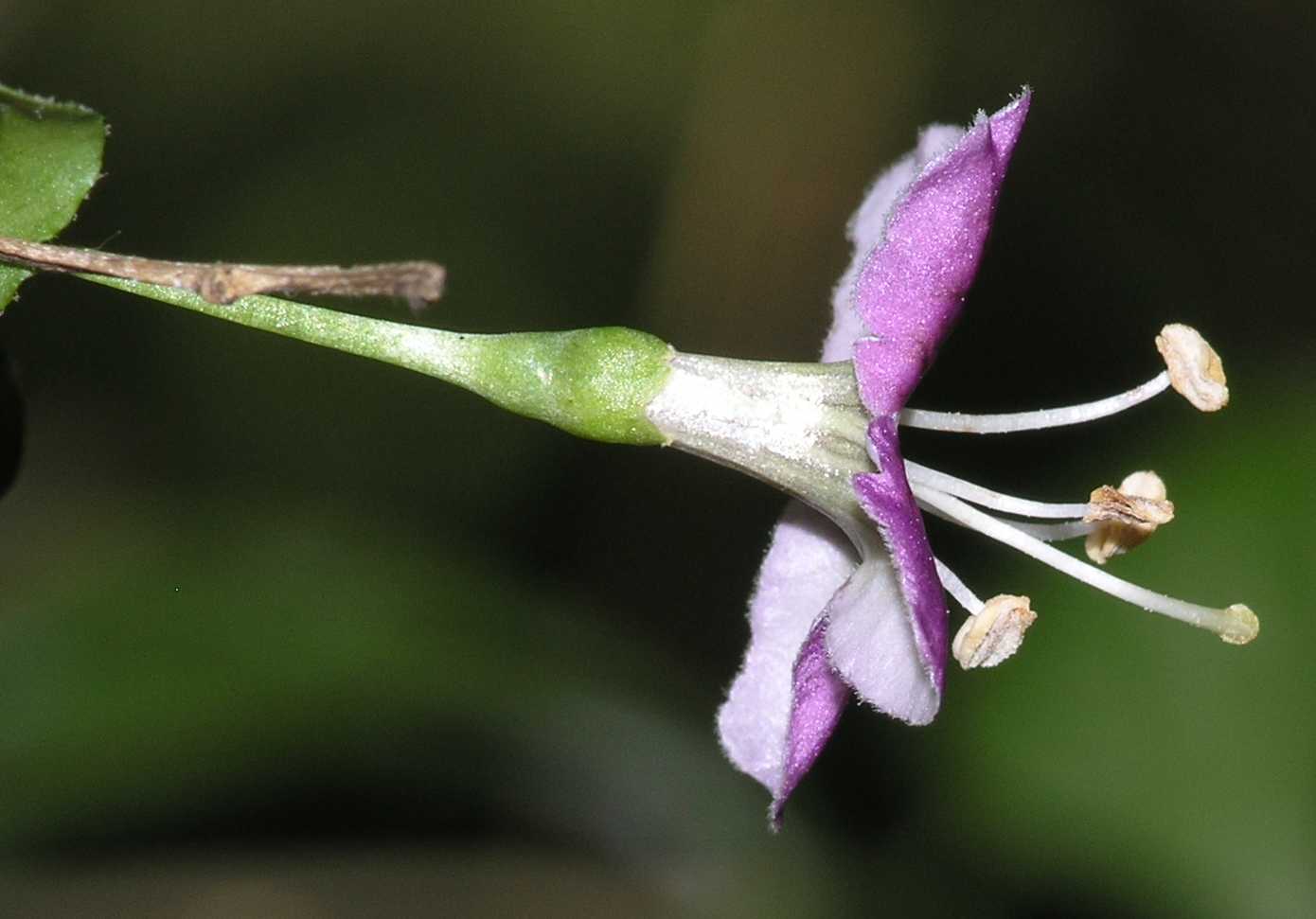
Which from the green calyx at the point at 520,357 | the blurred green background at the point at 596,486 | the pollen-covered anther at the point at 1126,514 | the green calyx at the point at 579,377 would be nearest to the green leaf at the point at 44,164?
the green calyx at the point at 520,357

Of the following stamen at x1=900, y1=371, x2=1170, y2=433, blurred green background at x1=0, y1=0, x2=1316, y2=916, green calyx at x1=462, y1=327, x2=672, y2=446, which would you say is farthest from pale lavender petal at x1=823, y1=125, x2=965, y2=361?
blurred green background at x1=0, y1=0, x2=1316, y2=916

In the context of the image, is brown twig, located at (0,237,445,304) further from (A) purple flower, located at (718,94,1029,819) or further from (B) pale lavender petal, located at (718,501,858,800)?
(B) pale lavender petal, located at (718,501,858,800)

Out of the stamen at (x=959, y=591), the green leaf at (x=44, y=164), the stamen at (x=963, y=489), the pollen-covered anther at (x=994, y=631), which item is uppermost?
the green leaf at (x=44, y=164)

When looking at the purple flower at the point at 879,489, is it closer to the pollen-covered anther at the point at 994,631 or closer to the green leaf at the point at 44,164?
the pollen-covered anther at the point at 994,631

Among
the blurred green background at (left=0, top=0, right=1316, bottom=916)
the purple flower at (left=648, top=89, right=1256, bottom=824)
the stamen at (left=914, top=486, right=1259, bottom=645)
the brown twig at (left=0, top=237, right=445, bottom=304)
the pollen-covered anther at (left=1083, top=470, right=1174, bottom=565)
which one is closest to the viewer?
the brown twig at (left=0, top=237, right=445, bottom=304)

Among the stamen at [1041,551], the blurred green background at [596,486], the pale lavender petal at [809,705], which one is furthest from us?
the blurred green background at [596,486]

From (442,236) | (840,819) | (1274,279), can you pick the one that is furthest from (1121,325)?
(442,236)

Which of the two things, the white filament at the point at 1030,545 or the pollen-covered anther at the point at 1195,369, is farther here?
the pollen-covered anther at the point at 1195,369

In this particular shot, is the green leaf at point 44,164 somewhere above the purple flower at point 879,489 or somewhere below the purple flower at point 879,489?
above
